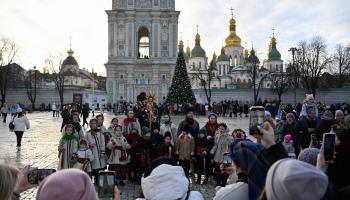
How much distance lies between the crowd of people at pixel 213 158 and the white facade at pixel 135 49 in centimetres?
4245

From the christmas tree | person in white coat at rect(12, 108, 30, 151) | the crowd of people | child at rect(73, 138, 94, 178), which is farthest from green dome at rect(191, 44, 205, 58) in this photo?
child at rect(73, 138, 94, 178)

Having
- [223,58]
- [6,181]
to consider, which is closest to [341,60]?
[223,58]

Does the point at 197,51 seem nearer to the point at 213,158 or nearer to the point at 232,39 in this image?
the point at 232,39

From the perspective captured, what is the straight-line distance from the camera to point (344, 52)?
210ft

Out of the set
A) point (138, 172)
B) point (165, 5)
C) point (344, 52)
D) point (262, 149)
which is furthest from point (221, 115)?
point (262, 149)

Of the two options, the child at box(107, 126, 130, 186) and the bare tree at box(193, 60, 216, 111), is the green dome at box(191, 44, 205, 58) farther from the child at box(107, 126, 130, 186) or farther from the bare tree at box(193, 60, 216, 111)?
the child at box(107, 126, 130, 186)

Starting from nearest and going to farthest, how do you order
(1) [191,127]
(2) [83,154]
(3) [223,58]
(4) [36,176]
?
(4) [36,176]
(2) [83,154]
(1) [191,127]
(3) [223,58]

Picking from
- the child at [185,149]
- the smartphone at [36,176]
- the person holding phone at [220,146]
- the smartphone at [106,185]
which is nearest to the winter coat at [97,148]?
the child at [185,149]

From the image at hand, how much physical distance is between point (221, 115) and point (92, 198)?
42.0m

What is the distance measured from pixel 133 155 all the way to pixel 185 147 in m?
1.28

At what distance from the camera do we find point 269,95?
204ft

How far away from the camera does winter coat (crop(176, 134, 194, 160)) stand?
11016 mm

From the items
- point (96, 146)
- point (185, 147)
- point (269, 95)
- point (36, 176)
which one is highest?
point (269, 95)

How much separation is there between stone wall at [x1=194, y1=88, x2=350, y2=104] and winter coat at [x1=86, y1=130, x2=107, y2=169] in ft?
164
